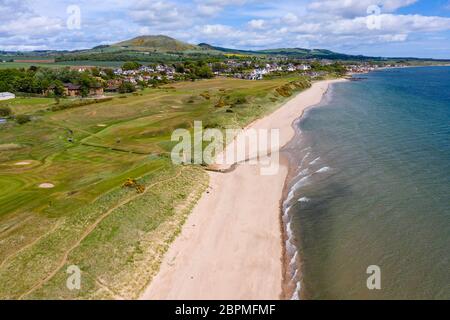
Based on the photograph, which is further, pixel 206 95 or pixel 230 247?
pixel 206 95

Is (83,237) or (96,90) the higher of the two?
(96,90)

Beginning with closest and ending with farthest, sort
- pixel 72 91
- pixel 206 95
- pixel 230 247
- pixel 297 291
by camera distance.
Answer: pixel 297 291 → pixel 230 247 → pixel 206 95 → pixel 72 91

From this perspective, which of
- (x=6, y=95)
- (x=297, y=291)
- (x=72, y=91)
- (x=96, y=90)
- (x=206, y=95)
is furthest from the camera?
(x=96, y=90)

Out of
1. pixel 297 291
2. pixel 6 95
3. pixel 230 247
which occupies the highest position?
pixel 6 95

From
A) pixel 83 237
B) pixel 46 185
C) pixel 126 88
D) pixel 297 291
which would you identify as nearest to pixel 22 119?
pixel 46 185

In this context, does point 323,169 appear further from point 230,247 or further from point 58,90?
point 58,90

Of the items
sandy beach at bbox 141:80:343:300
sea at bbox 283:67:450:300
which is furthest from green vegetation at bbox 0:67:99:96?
sandy beach at bbox 141:80:343:300
